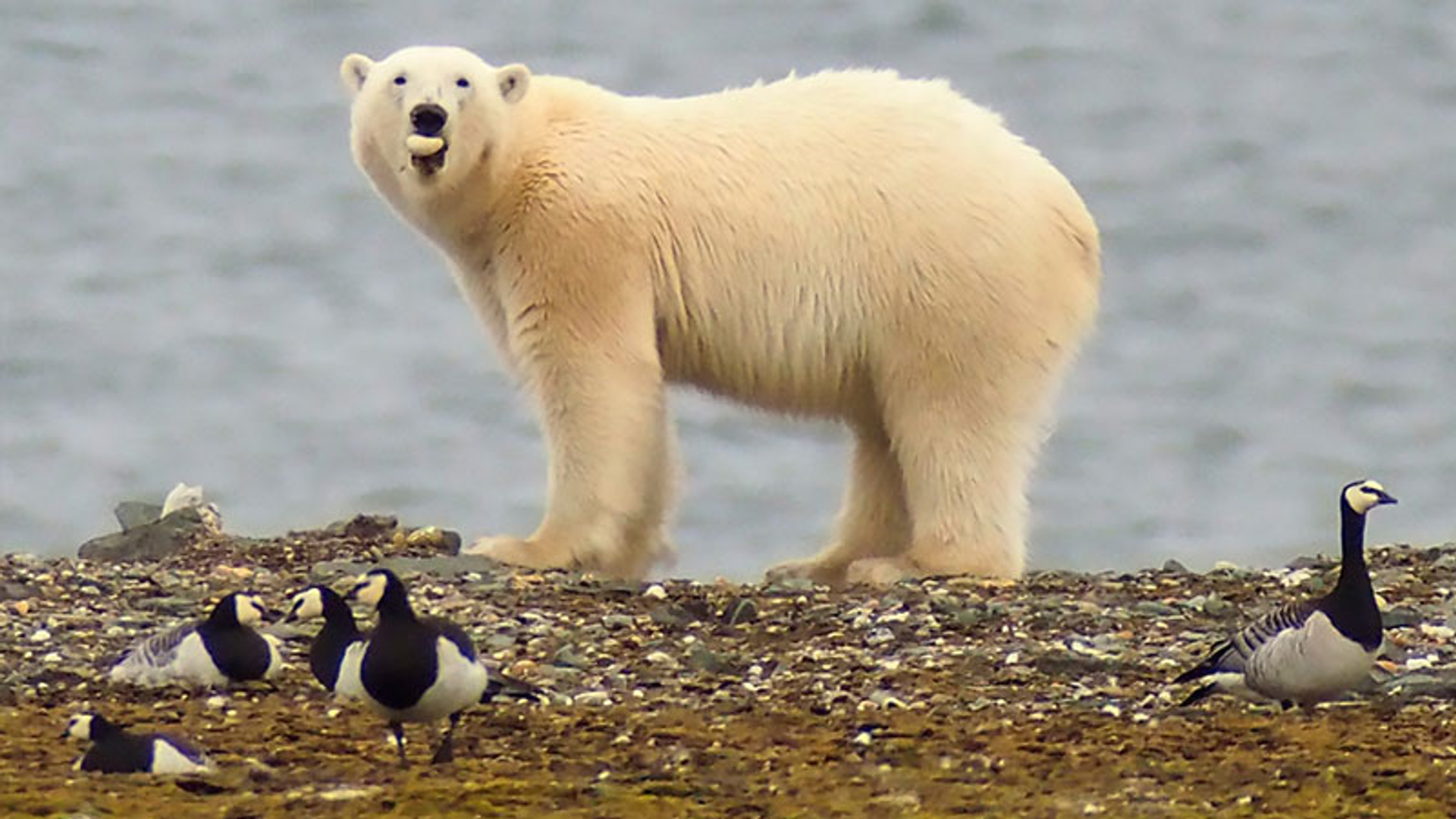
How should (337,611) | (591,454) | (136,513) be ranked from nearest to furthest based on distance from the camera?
(337,611)
(591,454)
(136,513)

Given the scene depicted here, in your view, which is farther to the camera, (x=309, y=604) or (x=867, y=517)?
(x=867, y=517)

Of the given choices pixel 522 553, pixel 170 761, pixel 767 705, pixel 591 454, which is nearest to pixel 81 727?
pixel 170 761

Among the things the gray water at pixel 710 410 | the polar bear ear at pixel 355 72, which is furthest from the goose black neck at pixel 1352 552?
the gray water at pixel 710 410

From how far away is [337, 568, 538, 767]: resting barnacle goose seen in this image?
5.87 m

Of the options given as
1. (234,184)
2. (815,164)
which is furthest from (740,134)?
(234,184)

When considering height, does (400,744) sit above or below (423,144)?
below

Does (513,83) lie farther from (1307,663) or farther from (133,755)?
(133,755)

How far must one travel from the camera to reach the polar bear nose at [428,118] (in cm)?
877

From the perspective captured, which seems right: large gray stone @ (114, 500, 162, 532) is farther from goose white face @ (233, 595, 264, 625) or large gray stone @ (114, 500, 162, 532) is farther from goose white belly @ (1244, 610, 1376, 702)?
goose white belly @ (1244, 610, 1376, 702)

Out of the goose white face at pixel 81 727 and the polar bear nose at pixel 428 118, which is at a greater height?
the polar bear nose at pixel 428 118

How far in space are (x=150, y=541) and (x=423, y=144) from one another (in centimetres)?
154

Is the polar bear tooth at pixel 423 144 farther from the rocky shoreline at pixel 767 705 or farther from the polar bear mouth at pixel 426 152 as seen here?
the rocky shoreline at pixel 767 705

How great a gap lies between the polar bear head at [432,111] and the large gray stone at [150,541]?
1266mm

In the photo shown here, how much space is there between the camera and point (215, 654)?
22.1 feet
